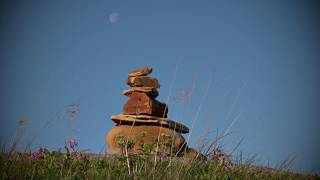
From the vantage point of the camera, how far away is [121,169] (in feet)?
15.5

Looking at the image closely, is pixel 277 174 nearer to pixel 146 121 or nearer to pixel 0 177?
pixel 0 177

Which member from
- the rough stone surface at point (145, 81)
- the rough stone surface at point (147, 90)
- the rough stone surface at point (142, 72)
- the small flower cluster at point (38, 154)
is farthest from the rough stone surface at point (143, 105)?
the small flower cluster at point (38, 154)

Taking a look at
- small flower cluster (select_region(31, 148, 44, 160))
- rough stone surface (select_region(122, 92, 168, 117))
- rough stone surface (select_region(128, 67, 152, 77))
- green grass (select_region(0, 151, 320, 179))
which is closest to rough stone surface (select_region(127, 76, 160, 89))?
rough stone surface (select_region(128, 67, 152, 77))

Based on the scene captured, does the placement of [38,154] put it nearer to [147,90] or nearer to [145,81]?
[147,90]

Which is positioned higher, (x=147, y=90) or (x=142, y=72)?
(x=142, y=72)

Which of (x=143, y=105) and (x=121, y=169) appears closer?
(x=121, y=169)

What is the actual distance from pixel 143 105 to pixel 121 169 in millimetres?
13306

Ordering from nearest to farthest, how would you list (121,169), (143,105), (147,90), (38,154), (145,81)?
(121,169) < (38,154) < (143,105) < (147,90) < (145,81)

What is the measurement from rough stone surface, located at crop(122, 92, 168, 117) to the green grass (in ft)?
37.8

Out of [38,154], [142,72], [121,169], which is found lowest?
[121,169]

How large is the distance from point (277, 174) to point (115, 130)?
41.8 ft

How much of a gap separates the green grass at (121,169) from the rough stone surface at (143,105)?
11.5m

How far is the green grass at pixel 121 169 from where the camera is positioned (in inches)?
159

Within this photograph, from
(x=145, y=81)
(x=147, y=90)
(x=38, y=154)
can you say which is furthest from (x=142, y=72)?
(x=38, y=154)
